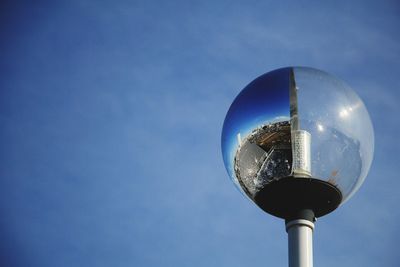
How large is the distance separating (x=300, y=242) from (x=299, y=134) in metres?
0.65

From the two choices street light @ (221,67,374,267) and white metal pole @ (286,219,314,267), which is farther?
street light @ (221,67,374,267)

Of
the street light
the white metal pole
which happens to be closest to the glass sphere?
the street light

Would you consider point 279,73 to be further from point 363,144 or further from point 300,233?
point 300,233

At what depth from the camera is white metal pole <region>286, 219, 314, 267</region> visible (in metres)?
3.76

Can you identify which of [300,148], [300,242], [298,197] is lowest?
[300,242]

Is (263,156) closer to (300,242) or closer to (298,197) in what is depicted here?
(298,197)

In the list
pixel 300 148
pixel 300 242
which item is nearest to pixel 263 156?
pixel 300 148

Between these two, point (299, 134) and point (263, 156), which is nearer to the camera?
point (299, 134)

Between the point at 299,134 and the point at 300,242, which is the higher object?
the point at 299,134

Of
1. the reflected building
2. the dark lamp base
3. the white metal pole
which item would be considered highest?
the reflected building

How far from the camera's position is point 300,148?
3900 mm

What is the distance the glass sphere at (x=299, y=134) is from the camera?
390cm

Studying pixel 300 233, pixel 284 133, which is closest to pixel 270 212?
pixel 300 233

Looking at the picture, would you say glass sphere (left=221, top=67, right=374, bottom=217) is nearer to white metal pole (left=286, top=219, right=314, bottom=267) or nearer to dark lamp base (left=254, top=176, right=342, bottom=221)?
dark lamp base (left=254, top=176, right=342, bottom=221)
